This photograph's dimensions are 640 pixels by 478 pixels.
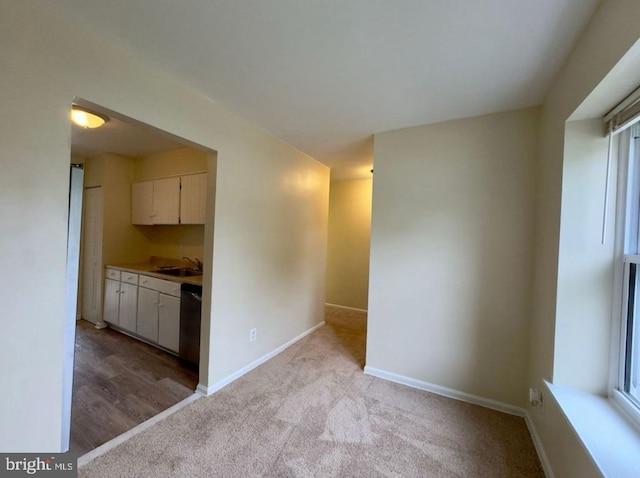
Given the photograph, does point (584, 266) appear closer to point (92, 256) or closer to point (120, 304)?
point (120, 304)

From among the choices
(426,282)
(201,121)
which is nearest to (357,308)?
(426,282)

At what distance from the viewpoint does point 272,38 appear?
54.4 inches

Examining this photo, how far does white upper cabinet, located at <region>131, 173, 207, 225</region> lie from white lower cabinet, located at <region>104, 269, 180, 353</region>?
30.8 inches

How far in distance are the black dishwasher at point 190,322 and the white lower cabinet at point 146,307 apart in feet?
0.34

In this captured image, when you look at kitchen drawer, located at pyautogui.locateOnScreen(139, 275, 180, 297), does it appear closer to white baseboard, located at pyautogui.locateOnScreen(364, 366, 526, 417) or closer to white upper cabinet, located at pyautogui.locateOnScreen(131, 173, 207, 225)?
white upper cabinet, located at pyautogui.locateOnScreen(131, 173, 207, 225)

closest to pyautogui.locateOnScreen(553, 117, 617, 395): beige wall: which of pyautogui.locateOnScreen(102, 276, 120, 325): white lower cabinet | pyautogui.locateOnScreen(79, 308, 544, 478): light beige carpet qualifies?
pyautogui.locateOnScreen(79, 308, 544, 478): light beige carpet

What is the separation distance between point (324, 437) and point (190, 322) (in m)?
1.63

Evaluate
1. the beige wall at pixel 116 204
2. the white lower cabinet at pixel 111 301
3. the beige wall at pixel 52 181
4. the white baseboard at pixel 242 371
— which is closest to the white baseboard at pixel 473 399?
the white baseboard at pixel 242 371

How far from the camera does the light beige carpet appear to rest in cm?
147

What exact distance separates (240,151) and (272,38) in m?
1.11

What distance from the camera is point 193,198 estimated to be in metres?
3.12

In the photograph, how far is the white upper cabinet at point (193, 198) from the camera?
305 centimetres

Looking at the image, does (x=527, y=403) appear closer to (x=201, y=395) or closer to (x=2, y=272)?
(x=201, y=395)

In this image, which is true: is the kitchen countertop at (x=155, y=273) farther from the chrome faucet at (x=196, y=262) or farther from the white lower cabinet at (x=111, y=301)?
the chrome faucet at (x=196, y=262)
